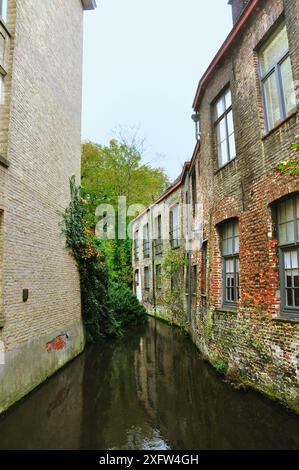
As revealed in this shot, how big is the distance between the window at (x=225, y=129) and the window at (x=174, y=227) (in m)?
7.86

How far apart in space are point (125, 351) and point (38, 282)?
4664 millimetres

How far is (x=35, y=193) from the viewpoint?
803 centimetres

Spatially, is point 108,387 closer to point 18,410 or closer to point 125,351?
point 18,410

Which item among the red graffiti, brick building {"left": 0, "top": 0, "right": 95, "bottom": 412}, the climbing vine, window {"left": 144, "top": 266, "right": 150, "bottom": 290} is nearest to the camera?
brick building {"left": 0, "top": 0, "right": 95, "bottom": 412}

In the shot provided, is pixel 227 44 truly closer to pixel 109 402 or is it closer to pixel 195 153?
pixel 195 153

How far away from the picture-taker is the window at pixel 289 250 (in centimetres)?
582

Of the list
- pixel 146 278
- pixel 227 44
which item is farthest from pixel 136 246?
pixel 227 44

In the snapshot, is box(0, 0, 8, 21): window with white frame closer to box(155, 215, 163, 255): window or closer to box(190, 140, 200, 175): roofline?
box(190, 140, 200, 175): roofline

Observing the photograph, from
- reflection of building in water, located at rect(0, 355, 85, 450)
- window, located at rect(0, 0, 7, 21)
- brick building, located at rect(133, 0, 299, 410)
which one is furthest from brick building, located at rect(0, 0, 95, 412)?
brick building, located at rect(133, 0, 299, 410)

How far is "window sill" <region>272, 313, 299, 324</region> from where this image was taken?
5552mm

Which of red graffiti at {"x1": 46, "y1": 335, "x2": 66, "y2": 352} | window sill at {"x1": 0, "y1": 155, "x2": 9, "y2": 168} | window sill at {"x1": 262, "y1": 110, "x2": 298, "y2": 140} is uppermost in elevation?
window sill at {"x1": 262, "y1": 110, "x2": 298, "y2": 140}

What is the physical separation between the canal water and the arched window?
1902 mm

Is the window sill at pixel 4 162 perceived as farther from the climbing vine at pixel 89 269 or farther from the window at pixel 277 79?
the window at pixel 277 79

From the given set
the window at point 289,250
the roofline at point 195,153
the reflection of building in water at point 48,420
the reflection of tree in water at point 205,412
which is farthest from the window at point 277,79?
the reflection of building in water at point 48,420
